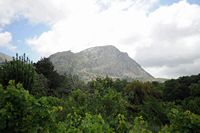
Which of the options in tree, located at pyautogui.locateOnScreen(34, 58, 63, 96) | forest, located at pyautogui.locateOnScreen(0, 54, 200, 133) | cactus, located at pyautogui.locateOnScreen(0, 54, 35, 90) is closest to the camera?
forest, located at pyautogui.locateOnScreen(0, 54, 200, 133)

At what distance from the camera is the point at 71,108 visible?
19078mm

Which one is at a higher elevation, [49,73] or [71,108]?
[49,73]

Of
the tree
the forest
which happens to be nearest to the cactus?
the forest

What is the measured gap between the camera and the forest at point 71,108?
7.35 metres

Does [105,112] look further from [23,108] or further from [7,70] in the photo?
[23,108]

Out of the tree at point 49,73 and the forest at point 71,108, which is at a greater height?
the tree at point 49,73

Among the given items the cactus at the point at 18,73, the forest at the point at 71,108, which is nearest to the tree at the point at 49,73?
the forest at the point at 71,108

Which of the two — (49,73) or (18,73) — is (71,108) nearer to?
(18,73)

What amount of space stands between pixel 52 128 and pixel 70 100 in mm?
12760

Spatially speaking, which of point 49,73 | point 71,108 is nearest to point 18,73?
point 71,108

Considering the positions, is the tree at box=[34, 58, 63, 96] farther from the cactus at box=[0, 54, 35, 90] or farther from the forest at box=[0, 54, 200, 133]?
the cactus at box=[0, 54, 35, 90]

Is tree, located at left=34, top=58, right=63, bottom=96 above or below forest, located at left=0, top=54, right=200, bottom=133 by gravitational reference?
above

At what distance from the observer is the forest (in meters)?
7.35

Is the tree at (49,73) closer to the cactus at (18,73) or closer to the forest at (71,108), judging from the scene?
the forest at (71,108)
